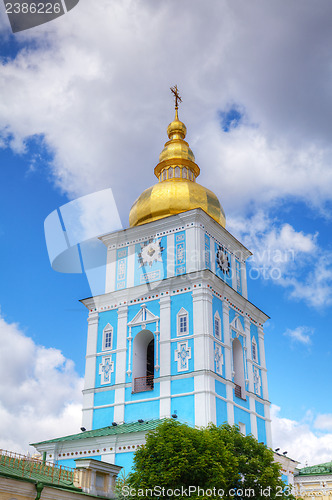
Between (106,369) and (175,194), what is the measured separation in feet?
30.9

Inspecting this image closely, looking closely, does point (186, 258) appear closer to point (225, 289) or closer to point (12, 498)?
point (225, 289)

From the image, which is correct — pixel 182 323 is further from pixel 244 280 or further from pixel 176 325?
pixel 244 280

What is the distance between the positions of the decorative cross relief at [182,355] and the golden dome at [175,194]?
7.35 meters

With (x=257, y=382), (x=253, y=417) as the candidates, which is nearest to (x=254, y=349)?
(x=257, y=382)

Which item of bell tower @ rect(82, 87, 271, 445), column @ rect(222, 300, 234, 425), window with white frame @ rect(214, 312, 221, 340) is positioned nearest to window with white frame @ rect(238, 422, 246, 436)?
bell tower @ rect(82, 87, 271, 445)

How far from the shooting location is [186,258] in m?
28.9

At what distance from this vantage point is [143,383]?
27.2 meters

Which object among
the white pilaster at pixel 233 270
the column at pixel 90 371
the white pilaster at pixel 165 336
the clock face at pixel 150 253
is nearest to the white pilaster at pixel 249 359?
the white pilaster at pixel 233 270

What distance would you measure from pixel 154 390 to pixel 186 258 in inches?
249

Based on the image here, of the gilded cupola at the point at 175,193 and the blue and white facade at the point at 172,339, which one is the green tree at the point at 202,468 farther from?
the gilded cupola at the point at 175,193

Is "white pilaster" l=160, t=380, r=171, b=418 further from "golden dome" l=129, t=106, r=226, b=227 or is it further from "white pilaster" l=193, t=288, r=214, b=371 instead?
"golden dome" l=129, t=106, r=226, b=227

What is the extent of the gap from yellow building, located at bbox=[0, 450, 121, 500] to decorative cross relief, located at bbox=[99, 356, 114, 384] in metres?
8.86

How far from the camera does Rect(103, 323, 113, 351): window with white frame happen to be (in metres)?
28.8

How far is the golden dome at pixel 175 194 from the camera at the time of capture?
3116 centimetres
